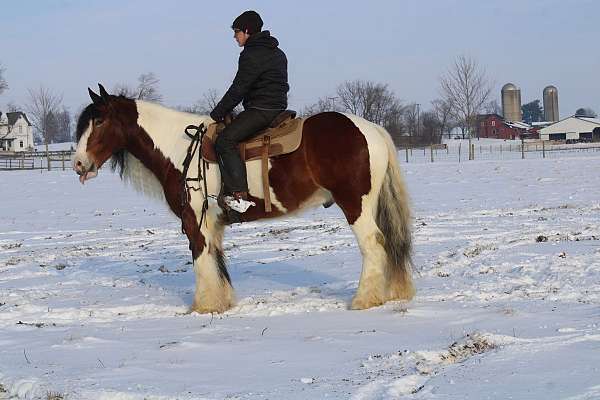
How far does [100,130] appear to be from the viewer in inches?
280

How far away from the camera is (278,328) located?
555 centimetres

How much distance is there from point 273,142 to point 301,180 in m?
0.45

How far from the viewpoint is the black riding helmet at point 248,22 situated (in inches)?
256

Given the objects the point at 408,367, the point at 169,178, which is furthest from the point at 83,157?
the point at 408,367

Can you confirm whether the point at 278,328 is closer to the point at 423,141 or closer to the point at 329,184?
the point at 329,184

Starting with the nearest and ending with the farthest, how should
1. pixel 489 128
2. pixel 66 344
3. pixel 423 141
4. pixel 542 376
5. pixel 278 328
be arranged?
pixel 542 376 → pixel 66 344 → pixel 278 328 → pixel 423 141 → pixel 489 128

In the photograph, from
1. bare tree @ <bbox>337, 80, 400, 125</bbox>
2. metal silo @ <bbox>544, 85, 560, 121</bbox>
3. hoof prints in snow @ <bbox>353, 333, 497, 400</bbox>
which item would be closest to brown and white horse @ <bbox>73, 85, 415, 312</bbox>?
hoof prints in snow @ <bbox>353, 333, 497, 400</bbox>

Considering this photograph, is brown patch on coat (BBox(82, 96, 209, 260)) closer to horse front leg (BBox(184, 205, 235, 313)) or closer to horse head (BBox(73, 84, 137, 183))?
horse head (BBox(73, 84, 137, 183))

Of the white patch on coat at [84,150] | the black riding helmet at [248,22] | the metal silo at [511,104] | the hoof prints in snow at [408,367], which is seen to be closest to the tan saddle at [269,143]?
the black riding helmet at [248,22]

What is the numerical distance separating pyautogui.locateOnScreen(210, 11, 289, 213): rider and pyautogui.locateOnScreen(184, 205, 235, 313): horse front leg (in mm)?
488

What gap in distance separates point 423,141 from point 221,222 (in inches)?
Result: 3355

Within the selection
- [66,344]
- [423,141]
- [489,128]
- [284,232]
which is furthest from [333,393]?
[489,128]

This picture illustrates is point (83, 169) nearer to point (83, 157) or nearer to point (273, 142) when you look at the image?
point (83, 157)

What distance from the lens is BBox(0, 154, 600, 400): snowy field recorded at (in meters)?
3.86
